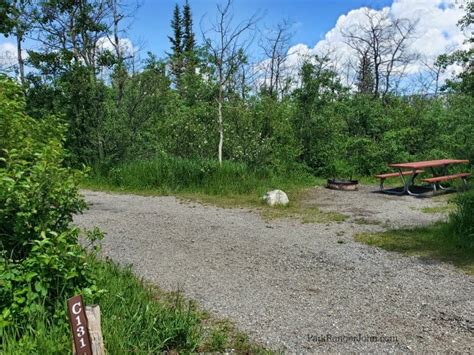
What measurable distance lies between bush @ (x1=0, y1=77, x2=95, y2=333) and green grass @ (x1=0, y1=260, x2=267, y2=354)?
10cm

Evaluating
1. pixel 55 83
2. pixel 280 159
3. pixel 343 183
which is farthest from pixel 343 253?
pixel 55 83

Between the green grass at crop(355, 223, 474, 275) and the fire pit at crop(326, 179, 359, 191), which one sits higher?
→ the fire pit at crop(326, 179, 359, 191)

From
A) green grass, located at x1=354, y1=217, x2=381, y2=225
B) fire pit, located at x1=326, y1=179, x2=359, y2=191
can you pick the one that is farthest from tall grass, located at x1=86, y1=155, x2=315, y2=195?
green grass, located at x1=354, y1=217, x2=381, y2=225

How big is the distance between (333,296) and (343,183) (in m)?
6.72

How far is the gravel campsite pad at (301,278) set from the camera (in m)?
2.92

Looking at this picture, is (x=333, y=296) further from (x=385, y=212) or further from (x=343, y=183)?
(x=343, y=183)

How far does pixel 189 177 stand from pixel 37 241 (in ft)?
23.5

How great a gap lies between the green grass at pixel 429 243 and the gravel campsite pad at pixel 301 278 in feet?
0.74

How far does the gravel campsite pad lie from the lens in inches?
115

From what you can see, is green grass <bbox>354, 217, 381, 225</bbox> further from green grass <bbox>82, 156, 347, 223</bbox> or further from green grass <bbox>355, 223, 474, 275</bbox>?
green grass <bbox>82, 156, 347, 223</bbox>

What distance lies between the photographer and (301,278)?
4.04 meters

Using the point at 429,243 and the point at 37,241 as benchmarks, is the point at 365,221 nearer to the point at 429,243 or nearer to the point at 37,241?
the point at 429,243

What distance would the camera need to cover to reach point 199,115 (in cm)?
1095

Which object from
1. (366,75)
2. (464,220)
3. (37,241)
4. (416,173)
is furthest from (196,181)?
(366,75)
